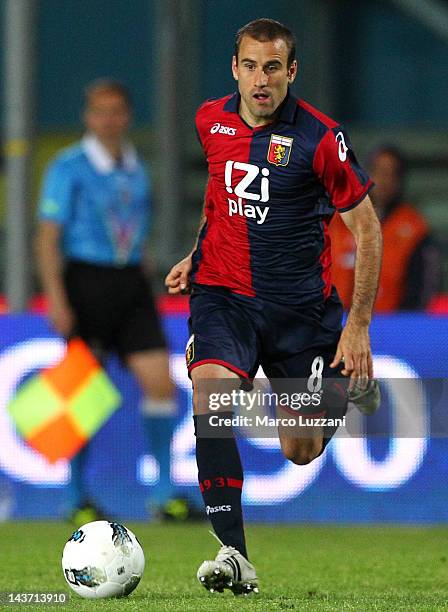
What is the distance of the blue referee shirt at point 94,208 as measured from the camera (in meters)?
8.14

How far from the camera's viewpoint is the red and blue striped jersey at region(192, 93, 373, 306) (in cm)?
547

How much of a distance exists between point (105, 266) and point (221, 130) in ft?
8.60

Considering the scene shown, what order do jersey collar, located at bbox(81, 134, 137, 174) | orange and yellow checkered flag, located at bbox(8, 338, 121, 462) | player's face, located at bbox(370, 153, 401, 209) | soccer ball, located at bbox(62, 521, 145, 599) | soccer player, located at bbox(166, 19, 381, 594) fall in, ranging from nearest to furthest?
soccer ball, located at bbox(62, 521, 145, 599), soccer player, located at bbox(166, 19, 381, 594), jersey collar, located at bbox(81, 134, 137, 174), orange and yellow checkered flag, located at bbox(8, 338, 121, 462), player's face, located at bbox(370, 153, 401, 209)

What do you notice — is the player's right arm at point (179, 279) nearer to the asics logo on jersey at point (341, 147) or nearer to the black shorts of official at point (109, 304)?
the asics logo on jersey at point (341, 147)

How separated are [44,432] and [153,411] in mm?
648

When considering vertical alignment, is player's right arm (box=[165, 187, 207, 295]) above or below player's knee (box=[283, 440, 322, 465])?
above

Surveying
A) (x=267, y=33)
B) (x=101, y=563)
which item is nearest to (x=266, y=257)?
(x=267, y=33)

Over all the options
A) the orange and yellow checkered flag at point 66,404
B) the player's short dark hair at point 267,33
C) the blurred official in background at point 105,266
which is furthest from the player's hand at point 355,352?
the orange and yellow checkered flag at point 66,404

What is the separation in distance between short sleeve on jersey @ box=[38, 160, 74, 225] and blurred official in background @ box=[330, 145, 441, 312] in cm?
162

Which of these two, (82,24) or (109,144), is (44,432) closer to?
(109,144)

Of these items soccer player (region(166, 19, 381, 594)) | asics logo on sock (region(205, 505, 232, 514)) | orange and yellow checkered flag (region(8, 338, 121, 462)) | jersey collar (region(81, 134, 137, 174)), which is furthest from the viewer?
orange and yellow checkered flag (region(8, 338, 121, 462))

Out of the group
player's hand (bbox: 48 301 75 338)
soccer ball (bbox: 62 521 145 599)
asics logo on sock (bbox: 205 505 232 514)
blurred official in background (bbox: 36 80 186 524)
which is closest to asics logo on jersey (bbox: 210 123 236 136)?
asics logo on sock (bbox: 205 505 232 514)

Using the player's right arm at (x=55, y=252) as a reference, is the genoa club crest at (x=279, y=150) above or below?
above

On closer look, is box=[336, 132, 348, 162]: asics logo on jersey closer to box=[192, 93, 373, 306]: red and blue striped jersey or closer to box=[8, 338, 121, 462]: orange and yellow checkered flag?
box=[192, 93, 373, 306]: red and blue striped jersey
